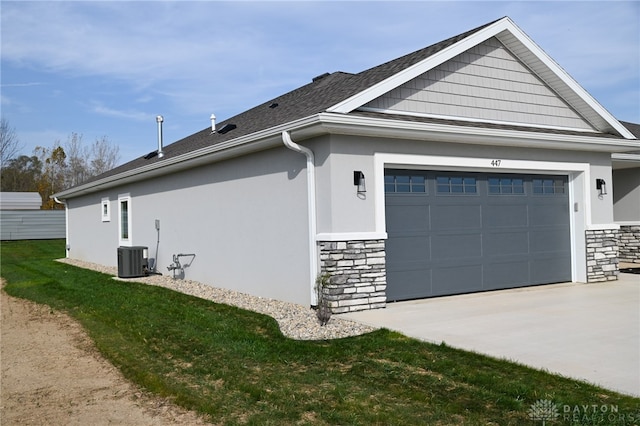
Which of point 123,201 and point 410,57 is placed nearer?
point 410,57

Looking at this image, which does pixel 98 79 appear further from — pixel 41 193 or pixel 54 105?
pixel 41 193

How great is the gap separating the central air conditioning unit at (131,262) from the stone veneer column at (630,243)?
13.0m

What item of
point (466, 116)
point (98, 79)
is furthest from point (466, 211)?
point (98, 79)

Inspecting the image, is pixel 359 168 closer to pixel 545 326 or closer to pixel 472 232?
pixel 472 232

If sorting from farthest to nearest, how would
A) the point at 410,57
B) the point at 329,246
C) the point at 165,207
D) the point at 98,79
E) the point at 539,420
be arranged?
the point at 98,79
the point at 165,207
the point at 410,57
the point at 329,246
the point at 539,420

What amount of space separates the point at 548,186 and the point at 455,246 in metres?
2.90

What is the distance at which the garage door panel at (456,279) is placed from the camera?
984cm

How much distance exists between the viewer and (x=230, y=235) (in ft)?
37.3

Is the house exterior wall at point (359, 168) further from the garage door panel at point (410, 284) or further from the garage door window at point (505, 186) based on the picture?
the garage door panel at point (410, 284)

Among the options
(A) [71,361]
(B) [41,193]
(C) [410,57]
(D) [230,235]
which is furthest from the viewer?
(B) [41,193]

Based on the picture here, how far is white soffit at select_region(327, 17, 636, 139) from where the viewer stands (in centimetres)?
888

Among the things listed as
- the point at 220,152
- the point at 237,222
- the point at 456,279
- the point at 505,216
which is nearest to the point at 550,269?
the point at 505,216

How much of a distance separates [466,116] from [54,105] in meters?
24.2

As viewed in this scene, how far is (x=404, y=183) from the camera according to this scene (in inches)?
376
